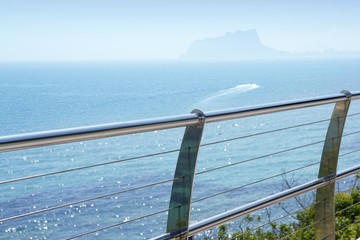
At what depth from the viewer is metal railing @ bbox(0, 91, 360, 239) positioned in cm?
165

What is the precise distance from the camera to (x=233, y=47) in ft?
414

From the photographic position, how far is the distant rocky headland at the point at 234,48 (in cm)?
10745

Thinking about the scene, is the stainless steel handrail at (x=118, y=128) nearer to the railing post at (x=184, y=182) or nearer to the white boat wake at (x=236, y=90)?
the railing post at (x=184, y=182)

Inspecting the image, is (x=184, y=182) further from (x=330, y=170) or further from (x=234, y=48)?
(x=234, y=48)

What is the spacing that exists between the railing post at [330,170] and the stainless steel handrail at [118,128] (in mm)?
363

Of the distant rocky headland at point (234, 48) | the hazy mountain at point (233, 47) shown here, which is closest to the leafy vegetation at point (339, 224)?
the distant rocky headland at point (234, 48)

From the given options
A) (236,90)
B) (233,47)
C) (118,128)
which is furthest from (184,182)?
(233,47)

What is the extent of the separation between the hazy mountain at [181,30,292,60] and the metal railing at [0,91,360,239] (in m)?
97.7

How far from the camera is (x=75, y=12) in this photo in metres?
85.3

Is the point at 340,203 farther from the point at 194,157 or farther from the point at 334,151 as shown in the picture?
the point at 194,157

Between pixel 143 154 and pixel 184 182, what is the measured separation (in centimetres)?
4458

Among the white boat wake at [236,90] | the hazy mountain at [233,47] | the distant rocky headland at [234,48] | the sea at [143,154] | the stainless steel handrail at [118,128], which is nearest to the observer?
the stainless steel handrail at [118,128]

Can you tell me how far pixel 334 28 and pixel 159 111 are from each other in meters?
40.4

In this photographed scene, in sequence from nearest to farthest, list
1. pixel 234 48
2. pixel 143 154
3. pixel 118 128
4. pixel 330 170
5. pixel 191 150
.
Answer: pixel 118 128, pixel 191 150, pixel 330 170, pixel 143 154, pixel 234 48
